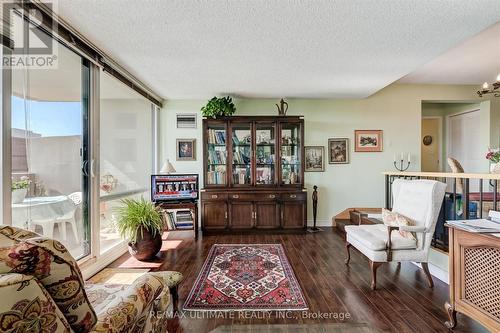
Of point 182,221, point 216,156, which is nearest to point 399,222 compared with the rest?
point 216,156

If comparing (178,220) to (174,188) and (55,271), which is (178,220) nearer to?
(174,188)

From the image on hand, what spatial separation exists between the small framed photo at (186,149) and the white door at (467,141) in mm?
5749

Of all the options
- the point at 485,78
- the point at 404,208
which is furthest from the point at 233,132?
the point at 485,78

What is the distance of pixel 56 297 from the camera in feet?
2.54

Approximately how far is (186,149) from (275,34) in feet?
9.73

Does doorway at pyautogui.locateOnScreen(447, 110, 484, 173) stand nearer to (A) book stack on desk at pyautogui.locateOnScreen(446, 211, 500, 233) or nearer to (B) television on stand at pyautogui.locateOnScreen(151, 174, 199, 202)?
(A) book stack on desk at pyautogui.locateOnScreen(446, 211, 500, 233)

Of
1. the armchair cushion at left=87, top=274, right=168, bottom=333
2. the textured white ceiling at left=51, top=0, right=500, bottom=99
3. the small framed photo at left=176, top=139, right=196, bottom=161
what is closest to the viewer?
the armchair cushion at left=87, top=274, right=168, bottom=333

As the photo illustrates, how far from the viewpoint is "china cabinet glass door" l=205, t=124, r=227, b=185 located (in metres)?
4.41

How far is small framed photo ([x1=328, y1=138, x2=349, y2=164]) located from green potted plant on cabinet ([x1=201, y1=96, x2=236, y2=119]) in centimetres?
206

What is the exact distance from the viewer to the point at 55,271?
761 millimetres

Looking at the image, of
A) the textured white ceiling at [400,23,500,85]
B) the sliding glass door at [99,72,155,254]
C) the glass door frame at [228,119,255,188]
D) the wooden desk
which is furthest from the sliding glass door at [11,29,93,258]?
the textured white ceiling at [400,23,500,85]

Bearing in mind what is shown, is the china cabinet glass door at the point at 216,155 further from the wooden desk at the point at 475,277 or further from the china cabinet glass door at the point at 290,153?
the wooden desk at the point at 475,277

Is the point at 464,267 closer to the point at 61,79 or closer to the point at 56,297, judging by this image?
the point at 56,297

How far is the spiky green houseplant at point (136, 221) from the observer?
9.54ft
